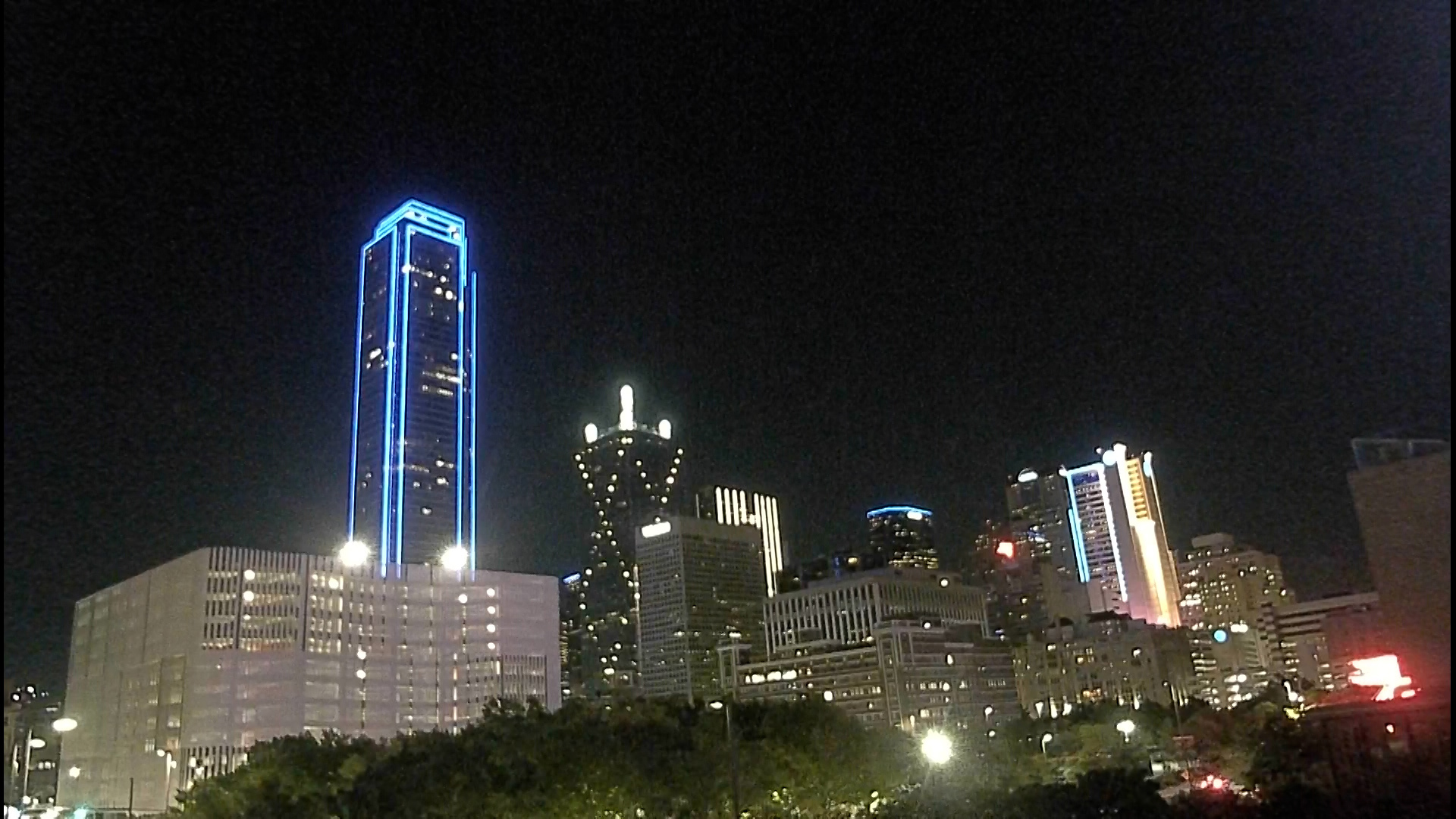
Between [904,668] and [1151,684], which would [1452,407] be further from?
[1151,684]

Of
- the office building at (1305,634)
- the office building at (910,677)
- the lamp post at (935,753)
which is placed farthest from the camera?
the office building at (1305,634)

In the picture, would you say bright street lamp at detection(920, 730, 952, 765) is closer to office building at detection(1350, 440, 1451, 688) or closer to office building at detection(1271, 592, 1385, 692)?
office building at detection(1350, 440, 1451, 688)

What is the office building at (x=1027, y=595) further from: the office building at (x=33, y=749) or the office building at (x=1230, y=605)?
the office building at (x=33, y=749)

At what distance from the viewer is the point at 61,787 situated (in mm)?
72312

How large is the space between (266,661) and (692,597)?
9839cm

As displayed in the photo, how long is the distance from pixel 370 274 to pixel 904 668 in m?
75.0

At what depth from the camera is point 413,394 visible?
119312 mm

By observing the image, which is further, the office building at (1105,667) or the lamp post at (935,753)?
the office building at (1105,667)

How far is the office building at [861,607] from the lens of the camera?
12962 cm

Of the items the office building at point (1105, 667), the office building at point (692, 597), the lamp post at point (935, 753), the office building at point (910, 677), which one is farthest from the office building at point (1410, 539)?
the office building at point (692, 597)

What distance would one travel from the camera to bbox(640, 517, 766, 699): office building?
519ft

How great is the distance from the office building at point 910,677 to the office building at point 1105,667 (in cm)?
321

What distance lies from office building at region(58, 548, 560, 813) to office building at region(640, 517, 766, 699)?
76.2 m

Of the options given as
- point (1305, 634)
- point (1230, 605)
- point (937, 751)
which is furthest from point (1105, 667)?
point (937, 751)
